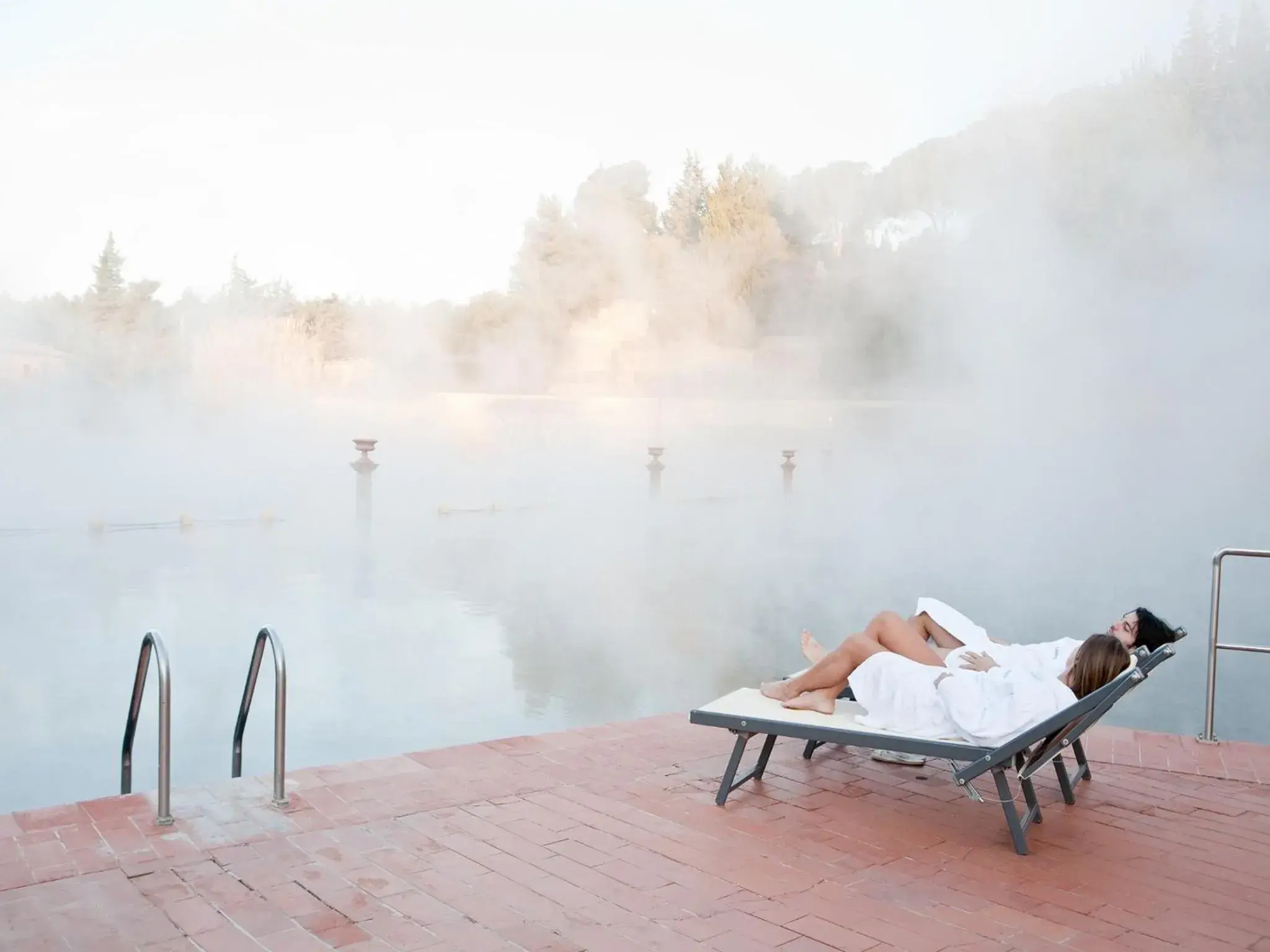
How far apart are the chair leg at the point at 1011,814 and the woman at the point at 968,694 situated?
8 cm

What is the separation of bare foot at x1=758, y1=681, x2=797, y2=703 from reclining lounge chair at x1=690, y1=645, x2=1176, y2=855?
23 millimetres

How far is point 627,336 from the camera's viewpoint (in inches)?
470

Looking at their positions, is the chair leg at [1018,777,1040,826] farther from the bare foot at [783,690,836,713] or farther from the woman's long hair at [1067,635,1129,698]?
the bare foot at [783,690,836,713]

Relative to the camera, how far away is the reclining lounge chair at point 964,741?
2533 mm

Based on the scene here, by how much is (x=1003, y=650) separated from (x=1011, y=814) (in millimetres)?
762

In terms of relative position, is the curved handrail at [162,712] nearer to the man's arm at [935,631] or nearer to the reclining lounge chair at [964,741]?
the reclining lounge chair at [964,741]

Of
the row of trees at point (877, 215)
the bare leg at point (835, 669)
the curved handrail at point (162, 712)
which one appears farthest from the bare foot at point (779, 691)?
the row of trees at point (877, 215)

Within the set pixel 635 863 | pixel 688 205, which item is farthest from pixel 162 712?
pixel 688 205

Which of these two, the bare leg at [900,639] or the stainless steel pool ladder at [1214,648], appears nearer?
the bare leg at [900,639]

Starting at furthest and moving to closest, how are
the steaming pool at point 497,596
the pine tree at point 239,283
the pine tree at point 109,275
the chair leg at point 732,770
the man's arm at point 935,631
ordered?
the pine tree at point 239,283
the pine tree at point 109,275
the steaming pool at point 497,596
the man's arm at point 935,631
the chair leg at point 732,770

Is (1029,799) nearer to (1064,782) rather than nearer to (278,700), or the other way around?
(1064,782)

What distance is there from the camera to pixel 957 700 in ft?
8.68

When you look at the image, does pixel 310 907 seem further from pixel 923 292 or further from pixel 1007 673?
pixel 923 292

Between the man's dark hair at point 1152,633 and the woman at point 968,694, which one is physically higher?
the man's dark hair at point 1152,633
